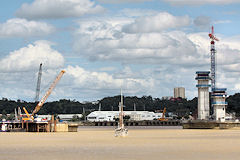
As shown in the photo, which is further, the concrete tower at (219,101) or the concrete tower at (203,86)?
the concrete tower at (203,86)

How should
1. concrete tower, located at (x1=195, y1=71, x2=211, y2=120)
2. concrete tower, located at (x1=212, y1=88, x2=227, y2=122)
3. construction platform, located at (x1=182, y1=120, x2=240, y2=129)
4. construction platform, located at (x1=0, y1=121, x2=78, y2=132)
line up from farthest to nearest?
concrete tower, located at (x1=195, y1=71, x2=211, y2=120) < concrete tower, located at (x1=212, y1=88, x2=227, y2=122) < construction platform, located at (x1=182, y1=120, x2=240, y2=129) < construction platform, located at (x1=0, y1=121, x2=78, y2=132)

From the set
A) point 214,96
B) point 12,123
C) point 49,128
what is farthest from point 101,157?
point 214,96

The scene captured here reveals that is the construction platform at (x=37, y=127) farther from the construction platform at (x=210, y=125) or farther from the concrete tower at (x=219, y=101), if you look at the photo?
the concrete tower at (x=219, y=101)

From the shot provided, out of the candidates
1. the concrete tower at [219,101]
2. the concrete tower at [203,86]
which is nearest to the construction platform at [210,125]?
the concrete tower at [219,101]

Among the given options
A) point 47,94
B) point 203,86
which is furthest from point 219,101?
point 47,94

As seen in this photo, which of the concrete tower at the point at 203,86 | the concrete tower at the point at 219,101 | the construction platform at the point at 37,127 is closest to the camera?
the construction platform at the point at 37,127

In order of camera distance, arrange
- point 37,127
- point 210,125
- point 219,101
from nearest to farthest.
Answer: point 37,127 < point 210,125 < point 219,101

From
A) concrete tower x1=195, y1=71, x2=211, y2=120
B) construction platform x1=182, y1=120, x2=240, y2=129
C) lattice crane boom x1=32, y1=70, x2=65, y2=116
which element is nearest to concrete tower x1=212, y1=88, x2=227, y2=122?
concrete tower x1=195, y1=71, x2=211, y2=120

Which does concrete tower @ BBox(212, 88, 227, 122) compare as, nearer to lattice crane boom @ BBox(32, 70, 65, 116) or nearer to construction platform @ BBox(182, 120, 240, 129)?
construction platform @ BBox(182, 120, 240, 129)


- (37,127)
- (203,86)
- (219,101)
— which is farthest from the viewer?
(203,86)

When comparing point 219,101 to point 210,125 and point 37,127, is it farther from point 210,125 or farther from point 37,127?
point 37,127

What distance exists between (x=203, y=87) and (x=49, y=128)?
3249 inches

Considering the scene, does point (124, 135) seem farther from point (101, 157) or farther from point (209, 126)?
point (209, 126)

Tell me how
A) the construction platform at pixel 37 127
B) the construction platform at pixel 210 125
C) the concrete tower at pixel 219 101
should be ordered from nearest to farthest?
the construction platform at pixel 37 127 < the construction platform at pixel 210 125 < the concrete tower at pixel 219 101
